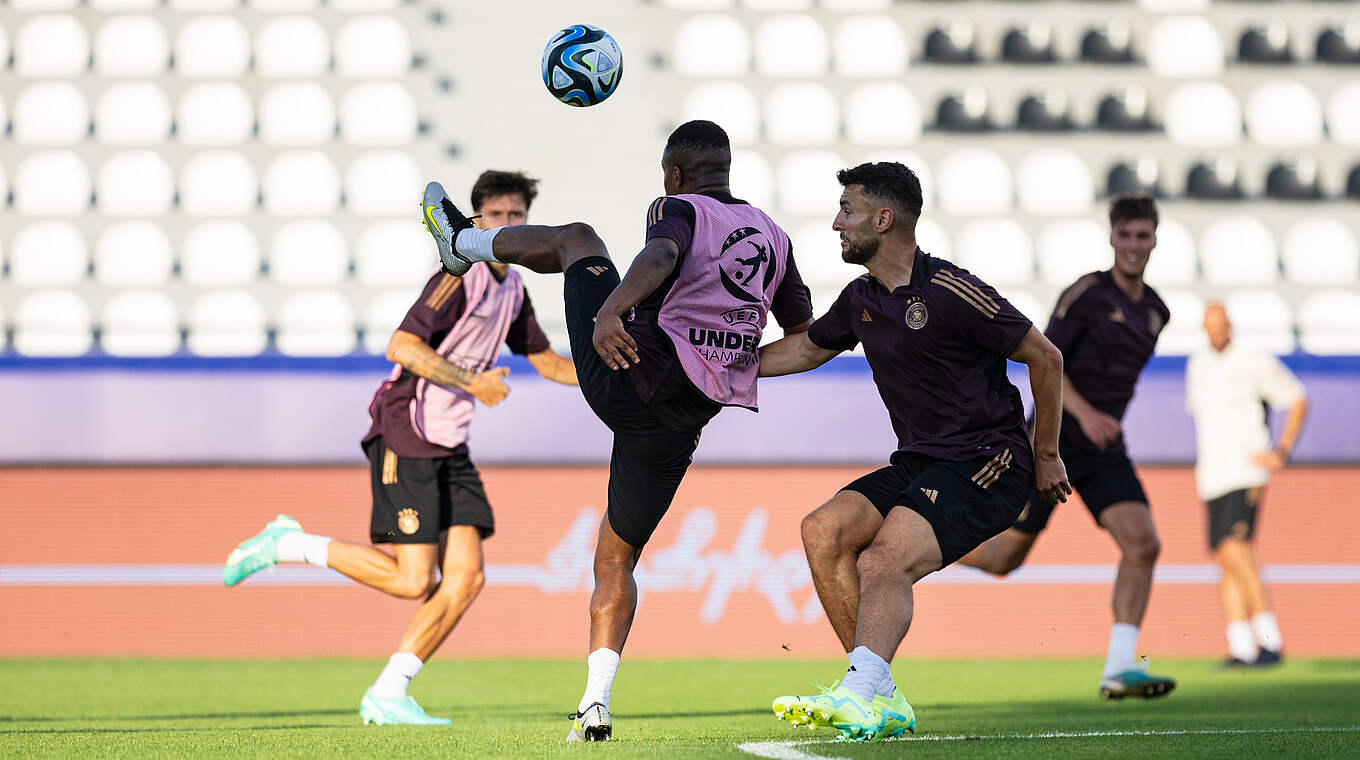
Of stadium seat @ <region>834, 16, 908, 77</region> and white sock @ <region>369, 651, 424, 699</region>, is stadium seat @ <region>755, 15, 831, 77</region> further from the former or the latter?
white sock @ <region>369, 651, 424, 699</region>

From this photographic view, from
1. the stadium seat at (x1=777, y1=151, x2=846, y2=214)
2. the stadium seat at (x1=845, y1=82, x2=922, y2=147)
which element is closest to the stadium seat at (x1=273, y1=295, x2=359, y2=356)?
the stadium seat at (x1=777, y1=151, x2=846, y2=214)

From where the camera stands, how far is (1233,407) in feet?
31.8

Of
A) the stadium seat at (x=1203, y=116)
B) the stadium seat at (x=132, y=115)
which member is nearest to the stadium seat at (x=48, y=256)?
the stadium seat at (x=132, y=115)

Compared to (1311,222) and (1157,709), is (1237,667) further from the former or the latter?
(1311,222)

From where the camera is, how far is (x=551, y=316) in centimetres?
1127

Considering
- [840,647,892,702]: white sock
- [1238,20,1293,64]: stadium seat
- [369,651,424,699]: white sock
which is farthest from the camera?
[1238,20,1293,64]: stadium seat

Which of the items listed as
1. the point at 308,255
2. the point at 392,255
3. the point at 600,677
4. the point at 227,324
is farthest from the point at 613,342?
the point at 308,255

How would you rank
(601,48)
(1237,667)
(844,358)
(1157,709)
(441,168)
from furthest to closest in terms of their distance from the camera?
(441,168) < (844,358) < (1237,667) < (1157,709) < (601,48)

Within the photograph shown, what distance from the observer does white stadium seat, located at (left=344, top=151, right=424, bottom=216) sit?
12.2 meters

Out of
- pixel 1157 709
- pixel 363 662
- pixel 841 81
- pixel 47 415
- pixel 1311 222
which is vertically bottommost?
pixel 363 662

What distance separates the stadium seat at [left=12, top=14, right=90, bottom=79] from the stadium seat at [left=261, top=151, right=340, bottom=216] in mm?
1971

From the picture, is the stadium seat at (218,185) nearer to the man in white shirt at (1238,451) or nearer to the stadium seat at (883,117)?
the stadium seat at (883,117)

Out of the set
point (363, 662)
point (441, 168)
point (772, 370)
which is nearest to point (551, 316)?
point (441, 168)

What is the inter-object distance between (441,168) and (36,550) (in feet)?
14.7
